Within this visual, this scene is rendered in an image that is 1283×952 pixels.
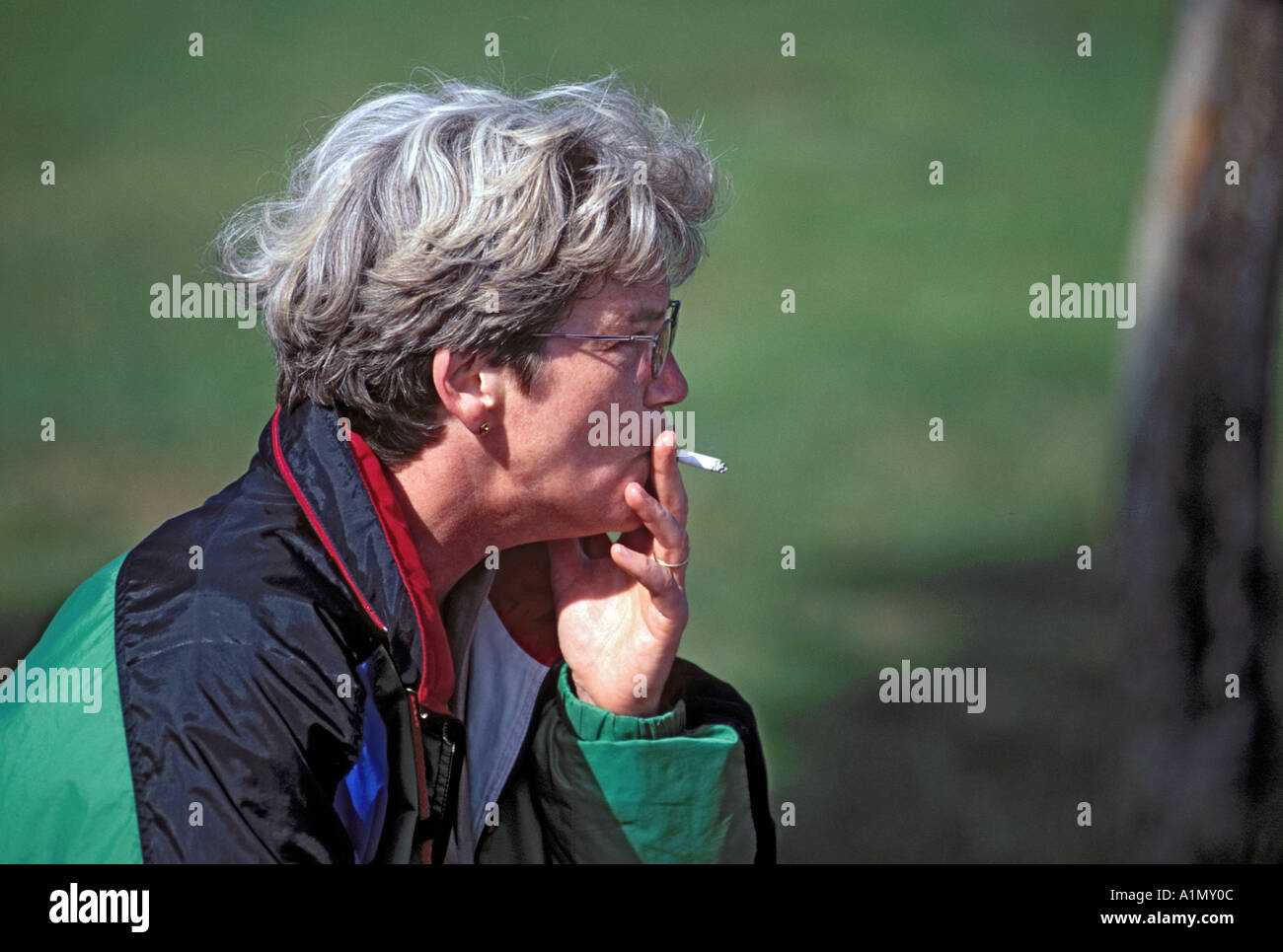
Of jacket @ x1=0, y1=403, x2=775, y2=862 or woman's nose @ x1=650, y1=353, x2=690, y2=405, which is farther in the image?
woman's nose @ x1=650, y1=353, x2=690, y2=405

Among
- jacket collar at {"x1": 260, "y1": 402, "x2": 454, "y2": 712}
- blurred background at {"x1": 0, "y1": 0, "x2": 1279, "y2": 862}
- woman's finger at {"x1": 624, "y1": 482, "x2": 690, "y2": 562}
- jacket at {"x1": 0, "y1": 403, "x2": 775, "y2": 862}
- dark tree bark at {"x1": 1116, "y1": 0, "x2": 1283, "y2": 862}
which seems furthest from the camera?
blurred background at {"x1": 0, "y1": 0, "x2": 1279, "y2": 862}

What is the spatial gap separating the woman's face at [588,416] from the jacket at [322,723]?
275 millimetres

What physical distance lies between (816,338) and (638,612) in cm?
693

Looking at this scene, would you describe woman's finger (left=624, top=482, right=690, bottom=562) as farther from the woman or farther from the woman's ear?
the woman's ear

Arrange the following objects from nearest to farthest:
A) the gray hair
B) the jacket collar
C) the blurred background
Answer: the jacket collar < the gray hair < the blurred background

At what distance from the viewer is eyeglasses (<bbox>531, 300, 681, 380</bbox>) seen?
285 cm

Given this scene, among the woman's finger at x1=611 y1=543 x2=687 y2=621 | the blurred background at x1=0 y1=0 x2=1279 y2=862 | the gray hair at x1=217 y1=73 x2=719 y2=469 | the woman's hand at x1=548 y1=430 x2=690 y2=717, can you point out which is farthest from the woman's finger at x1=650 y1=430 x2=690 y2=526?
the blurred background at x1=0 y1=0 x2=1279 y2=862

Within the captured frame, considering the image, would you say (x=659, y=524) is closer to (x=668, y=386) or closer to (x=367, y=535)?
(x=668, y=386)

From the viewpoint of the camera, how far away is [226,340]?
29.9 ft

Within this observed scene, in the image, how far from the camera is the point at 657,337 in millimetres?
2945

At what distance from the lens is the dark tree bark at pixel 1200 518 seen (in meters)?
4.68

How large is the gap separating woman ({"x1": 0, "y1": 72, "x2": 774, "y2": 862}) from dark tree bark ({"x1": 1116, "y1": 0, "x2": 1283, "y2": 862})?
220cm

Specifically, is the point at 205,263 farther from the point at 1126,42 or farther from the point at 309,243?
the point at 1126,42

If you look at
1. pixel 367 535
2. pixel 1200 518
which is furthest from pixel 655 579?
pixel 1200 518
